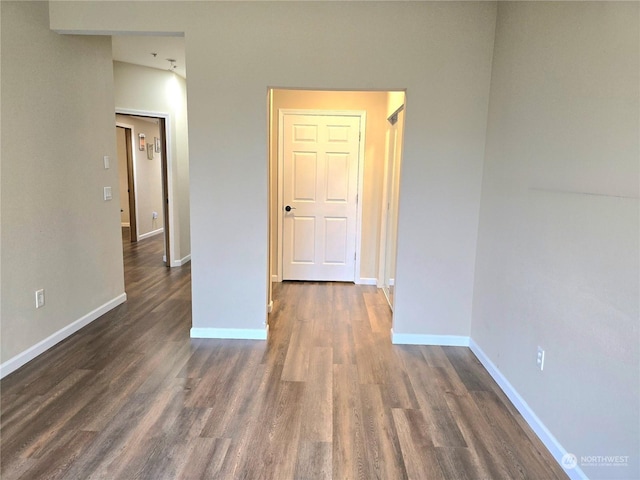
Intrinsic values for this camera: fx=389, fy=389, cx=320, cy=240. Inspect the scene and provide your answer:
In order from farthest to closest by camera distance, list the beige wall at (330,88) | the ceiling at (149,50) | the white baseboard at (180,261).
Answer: the white baseboard at (180,261) < the ceiling at (149,50) < the beige wall at (330,88)

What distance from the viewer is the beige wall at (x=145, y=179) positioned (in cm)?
744

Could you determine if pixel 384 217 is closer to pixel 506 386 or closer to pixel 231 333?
pixel 231 333

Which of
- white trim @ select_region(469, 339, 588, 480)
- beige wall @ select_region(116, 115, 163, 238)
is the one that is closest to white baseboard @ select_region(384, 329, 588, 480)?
white trim @ select_region(469, 339, 588, 480)

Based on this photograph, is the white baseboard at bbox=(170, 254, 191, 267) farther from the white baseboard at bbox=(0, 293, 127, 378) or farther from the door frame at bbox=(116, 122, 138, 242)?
the door frame at bbox=(116, 122, 138, 242)

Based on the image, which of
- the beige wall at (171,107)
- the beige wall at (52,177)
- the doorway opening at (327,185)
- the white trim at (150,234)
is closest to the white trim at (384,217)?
the doorway opening at (327,185)

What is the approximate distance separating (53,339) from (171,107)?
347cm

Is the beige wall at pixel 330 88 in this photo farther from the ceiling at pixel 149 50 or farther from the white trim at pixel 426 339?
the ceiling at pixel 149 50

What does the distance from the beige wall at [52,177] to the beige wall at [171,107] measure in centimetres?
136

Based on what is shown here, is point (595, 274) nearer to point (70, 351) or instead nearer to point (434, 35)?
point (434, 35)

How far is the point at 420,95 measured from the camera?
9.36 ft

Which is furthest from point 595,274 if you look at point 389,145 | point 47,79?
point 47,79

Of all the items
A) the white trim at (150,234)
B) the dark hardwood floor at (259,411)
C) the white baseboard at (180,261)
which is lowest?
the dark hardwood floor at (259,411)

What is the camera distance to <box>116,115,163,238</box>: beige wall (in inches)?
293

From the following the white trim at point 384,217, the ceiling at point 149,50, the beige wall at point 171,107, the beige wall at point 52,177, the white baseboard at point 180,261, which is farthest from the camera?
the white baseboard at point 180,261
